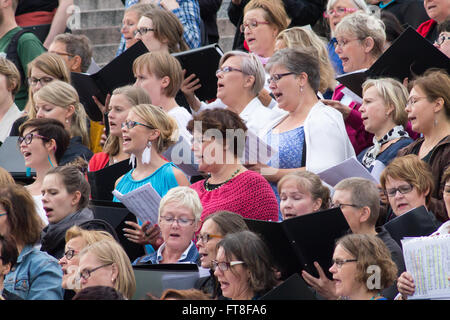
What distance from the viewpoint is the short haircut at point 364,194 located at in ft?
18.8

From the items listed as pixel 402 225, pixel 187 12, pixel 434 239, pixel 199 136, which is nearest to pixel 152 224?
pixel 199 136

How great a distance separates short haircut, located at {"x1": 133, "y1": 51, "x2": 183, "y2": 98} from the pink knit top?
1.64 m

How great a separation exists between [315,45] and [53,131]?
2.19 meters

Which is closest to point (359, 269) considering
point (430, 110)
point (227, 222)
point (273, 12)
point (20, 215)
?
point (227, 222)

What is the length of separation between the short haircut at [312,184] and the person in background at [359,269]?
873 millimetres

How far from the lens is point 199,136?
622cm

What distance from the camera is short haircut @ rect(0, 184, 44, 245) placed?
19.1 ft

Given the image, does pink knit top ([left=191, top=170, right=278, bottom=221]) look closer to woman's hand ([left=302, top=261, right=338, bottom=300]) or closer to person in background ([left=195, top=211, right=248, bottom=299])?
person in background ([left=195, top=211, right=248, bottom=299])

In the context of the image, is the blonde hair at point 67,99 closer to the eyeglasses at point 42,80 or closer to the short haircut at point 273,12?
the eyeglasses at point 42,80

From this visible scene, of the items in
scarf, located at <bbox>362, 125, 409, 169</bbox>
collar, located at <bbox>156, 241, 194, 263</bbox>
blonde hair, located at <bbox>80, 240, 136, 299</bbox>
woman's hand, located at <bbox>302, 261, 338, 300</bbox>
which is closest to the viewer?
blonde hair, located at <bbox>80, 240, 136, 299</bbox>

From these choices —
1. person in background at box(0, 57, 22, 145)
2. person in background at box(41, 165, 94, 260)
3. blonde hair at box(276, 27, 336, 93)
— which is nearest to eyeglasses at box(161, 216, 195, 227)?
person in background at box(41, 165, 94, 260)

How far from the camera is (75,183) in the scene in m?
6.32
